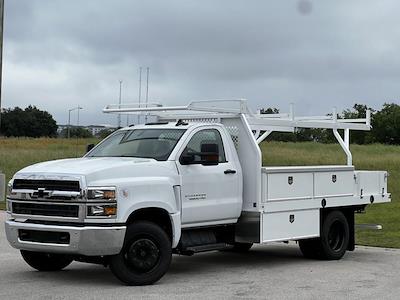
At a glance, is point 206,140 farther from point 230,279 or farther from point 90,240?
point 90,240

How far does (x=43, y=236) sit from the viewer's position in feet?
29.3

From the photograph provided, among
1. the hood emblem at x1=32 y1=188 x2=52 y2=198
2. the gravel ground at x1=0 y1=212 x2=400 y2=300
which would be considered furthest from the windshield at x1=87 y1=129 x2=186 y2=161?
the gravel ground at x1=0 y1=212 x2=400 y2=300

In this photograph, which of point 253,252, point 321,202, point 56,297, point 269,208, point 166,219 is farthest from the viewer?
point 253,252

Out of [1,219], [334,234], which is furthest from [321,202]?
[1,219]

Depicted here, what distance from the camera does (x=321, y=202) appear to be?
11703mm

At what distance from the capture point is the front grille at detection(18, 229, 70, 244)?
28.7 ft

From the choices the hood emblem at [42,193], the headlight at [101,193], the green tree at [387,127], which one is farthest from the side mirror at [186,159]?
the green tree at [387,127]

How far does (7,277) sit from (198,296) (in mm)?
2868

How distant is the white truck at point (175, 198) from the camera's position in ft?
28.7

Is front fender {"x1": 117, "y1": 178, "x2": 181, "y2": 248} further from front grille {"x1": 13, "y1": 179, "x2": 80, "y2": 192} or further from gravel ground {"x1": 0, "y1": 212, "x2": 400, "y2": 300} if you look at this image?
gravel ground {"x1": 0, "y1": 212, "x2": 400, "y2": 300}

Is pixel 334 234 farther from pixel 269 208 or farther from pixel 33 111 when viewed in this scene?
pixel 33 111

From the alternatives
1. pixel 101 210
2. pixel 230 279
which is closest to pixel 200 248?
pixel 230 279

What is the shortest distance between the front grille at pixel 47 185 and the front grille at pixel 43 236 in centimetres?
55

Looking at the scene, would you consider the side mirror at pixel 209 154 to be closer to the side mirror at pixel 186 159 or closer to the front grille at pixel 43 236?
the side mirror at pixel 186 159
